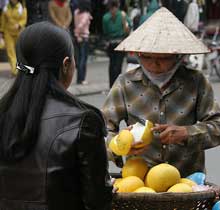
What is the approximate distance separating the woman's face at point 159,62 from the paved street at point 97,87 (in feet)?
11.9

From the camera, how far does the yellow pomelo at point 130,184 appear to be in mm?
2957

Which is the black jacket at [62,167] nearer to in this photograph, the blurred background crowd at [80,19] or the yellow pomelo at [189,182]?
the yellow pomelo at [189,182]

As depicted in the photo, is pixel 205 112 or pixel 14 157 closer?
pixel 14 157

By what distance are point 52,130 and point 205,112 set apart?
1.21m

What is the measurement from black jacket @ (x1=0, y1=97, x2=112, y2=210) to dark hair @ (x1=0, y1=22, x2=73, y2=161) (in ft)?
0.12

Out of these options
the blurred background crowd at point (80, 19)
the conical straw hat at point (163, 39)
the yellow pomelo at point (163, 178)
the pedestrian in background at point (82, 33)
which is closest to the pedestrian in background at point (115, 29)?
the blurred background crowd at point (80, 19)

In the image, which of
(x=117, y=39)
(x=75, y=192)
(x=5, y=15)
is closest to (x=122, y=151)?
(x=75, y=192)

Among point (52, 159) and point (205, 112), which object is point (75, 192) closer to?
point (52, 159)

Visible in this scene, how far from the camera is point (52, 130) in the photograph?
7.55ft

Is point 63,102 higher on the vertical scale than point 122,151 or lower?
higher

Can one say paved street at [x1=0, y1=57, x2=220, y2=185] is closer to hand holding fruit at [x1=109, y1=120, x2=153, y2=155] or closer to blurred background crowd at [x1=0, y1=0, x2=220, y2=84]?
blurred background crowd at [x1=0, y1=0, x2=220, y2=84]

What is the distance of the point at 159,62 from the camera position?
3.32 meters

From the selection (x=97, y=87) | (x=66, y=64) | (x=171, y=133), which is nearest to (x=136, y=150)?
(x=171, y=133)

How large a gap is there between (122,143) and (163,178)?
0.83ft
